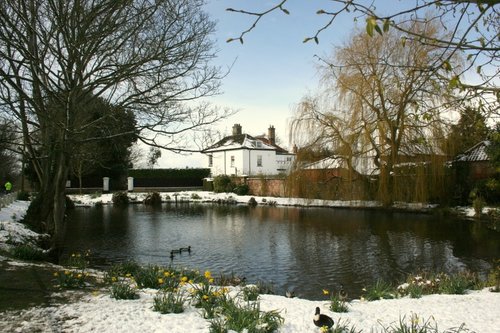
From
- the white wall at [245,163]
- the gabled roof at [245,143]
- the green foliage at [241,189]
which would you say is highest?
the gabled roof at [245,143]

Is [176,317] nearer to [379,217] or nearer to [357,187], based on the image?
[379,217]

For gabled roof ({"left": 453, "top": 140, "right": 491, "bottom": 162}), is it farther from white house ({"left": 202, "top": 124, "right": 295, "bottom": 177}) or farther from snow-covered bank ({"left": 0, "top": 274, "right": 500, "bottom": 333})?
white house ({"left": 202, "top": 124, "right": 295, "bottom": 177})

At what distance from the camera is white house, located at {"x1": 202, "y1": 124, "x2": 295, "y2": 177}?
4778 cm

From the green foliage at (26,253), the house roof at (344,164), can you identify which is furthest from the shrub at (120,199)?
the green foliage at (26,253)

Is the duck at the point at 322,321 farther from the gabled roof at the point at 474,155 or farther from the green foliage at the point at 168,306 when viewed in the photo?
the gabled roof at the point at 474,155

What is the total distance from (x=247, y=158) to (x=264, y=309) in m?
42.1

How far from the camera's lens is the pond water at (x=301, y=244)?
11.2 meters

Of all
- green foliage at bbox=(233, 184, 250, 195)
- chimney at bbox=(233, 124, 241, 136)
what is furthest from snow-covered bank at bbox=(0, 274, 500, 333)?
chimney at bbox=(233, 124, 241, 136)

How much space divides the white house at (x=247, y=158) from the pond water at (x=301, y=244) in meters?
23.3

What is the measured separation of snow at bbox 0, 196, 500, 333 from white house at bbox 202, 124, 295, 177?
4029 cm

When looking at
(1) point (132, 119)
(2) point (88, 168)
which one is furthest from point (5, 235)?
(2) point (88, 168)

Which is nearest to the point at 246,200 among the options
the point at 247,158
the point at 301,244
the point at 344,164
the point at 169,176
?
the point at 344,164

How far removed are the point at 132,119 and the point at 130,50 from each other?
8.15ft

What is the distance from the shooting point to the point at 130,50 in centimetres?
961
